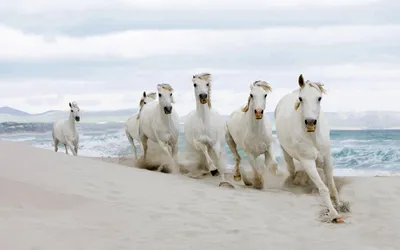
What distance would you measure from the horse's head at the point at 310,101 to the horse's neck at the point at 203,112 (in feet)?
12.5

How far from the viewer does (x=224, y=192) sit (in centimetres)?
969

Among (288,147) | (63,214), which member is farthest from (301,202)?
(63,214)

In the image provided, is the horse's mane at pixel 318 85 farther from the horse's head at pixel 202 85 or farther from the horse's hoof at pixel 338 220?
the horse's head at pixel 202 85

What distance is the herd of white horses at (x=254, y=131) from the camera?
8.31m

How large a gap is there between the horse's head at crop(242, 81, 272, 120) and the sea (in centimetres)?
428

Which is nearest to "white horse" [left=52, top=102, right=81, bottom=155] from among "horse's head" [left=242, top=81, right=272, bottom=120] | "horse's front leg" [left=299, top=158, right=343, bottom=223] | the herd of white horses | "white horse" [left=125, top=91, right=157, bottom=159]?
"white horse" [left=125, top=91, right=157, bottom=159]

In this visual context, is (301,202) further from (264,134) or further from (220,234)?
(220,234)

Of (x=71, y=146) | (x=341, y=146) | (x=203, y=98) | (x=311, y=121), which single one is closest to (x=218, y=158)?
(x=203, y=98)

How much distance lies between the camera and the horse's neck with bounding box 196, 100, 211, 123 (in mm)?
11781

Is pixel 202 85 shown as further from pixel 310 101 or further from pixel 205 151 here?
pixel 310 101

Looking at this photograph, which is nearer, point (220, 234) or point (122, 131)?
point (220, 234)

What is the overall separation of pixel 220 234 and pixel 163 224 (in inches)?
28.5

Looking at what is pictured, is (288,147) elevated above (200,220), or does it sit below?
above

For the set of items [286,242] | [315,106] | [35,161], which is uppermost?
[315,106]
